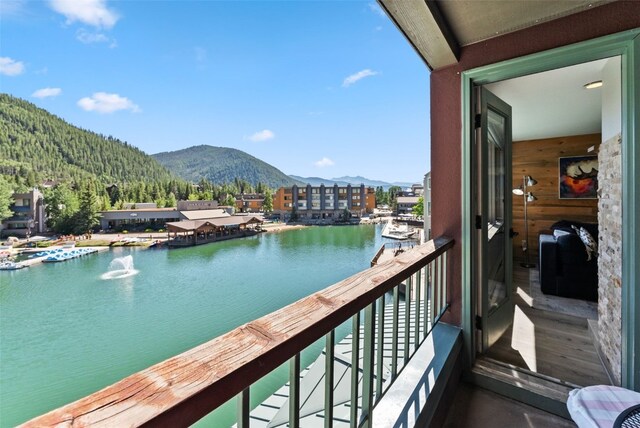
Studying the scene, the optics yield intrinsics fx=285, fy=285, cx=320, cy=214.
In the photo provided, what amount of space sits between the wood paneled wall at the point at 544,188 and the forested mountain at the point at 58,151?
81547 millimetres

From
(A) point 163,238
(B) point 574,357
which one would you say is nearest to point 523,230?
(B) point 574,357

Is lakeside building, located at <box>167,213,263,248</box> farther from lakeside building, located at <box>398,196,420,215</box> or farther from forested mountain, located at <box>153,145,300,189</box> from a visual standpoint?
forested mountain, located at <box>153,145,300,189</box>

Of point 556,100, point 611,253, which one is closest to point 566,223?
point 556,100

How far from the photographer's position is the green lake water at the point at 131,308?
27.2ft

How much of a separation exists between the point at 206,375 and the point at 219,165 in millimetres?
152083

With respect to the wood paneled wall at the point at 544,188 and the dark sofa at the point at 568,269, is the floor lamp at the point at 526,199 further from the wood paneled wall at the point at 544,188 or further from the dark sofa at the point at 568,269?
the dark sofa at the point at 568,269

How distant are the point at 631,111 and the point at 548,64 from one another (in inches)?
17.6

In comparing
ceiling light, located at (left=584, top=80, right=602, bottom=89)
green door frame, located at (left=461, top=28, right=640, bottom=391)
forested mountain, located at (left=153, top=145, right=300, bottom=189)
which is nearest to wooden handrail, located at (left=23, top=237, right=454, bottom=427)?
green door frame, located at (left=461, top=28, right=640, bottom=391)

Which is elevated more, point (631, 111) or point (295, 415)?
point (631, 111)

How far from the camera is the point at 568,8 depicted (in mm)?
1405

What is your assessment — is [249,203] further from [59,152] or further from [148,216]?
[59,152]

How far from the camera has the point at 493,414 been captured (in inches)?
60.3

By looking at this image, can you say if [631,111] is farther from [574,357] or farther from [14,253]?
[14,253]

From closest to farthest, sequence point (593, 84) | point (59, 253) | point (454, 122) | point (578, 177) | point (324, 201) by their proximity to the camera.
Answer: point (454, 122) → point (593, 84) → point (578, 177) → point (59, 253) → point (324, 201)
